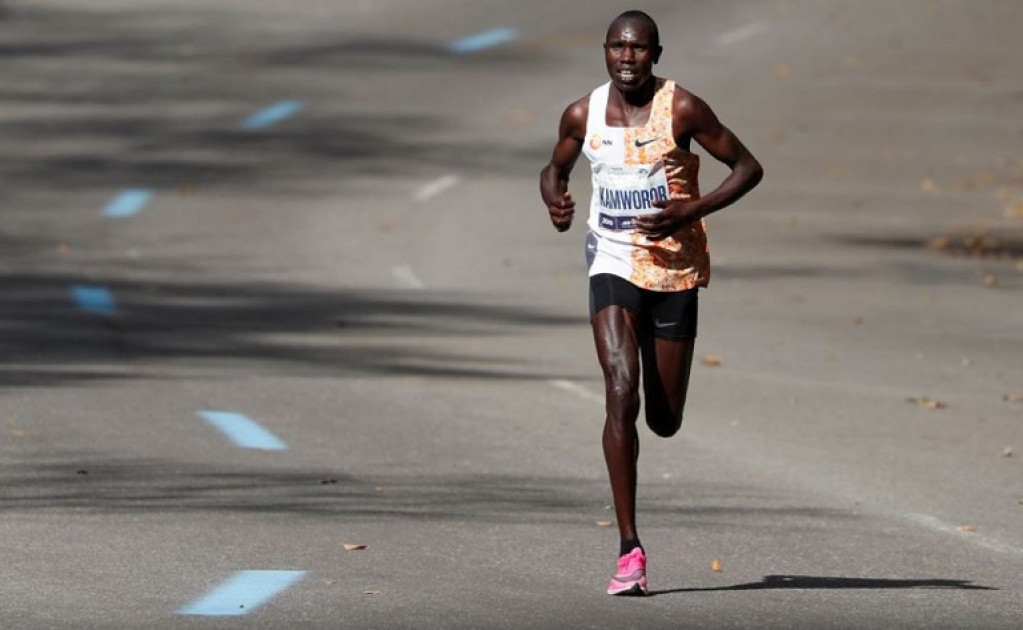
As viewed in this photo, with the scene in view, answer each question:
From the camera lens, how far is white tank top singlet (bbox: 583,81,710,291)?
881cm

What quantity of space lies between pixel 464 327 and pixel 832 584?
9.05 metres

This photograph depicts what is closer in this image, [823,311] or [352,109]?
[823,311]

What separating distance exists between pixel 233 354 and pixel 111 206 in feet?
26.0

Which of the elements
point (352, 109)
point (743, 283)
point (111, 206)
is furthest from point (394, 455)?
point (352, 109)

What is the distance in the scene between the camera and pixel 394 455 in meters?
12.2

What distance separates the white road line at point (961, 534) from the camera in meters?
9.97

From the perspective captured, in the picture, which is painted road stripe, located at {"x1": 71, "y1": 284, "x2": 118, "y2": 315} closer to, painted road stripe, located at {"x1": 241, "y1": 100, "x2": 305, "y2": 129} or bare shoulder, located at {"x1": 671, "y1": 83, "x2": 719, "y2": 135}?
painted road stripe, located at {"x1": 241, "y1": 100, "x2": 305, "y2": 129}

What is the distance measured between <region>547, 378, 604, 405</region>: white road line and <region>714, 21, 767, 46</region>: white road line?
63.3 ft

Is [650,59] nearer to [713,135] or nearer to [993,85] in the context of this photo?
[713,135]

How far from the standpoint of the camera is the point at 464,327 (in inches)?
702

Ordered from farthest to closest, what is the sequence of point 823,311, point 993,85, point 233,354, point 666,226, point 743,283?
point 993,85 < point 743,283 < point 823,311 < point 233,354 < point 666,226

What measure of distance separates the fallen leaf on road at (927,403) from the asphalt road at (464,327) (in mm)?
77

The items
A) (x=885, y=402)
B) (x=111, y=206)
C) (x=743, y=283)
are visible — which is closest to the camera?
(x=885, y=402)

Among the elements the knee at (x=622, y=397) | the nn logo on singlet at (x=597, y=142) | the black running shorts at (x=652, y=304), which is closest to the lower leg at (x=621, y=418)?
the knee at (x=622, y=397)
